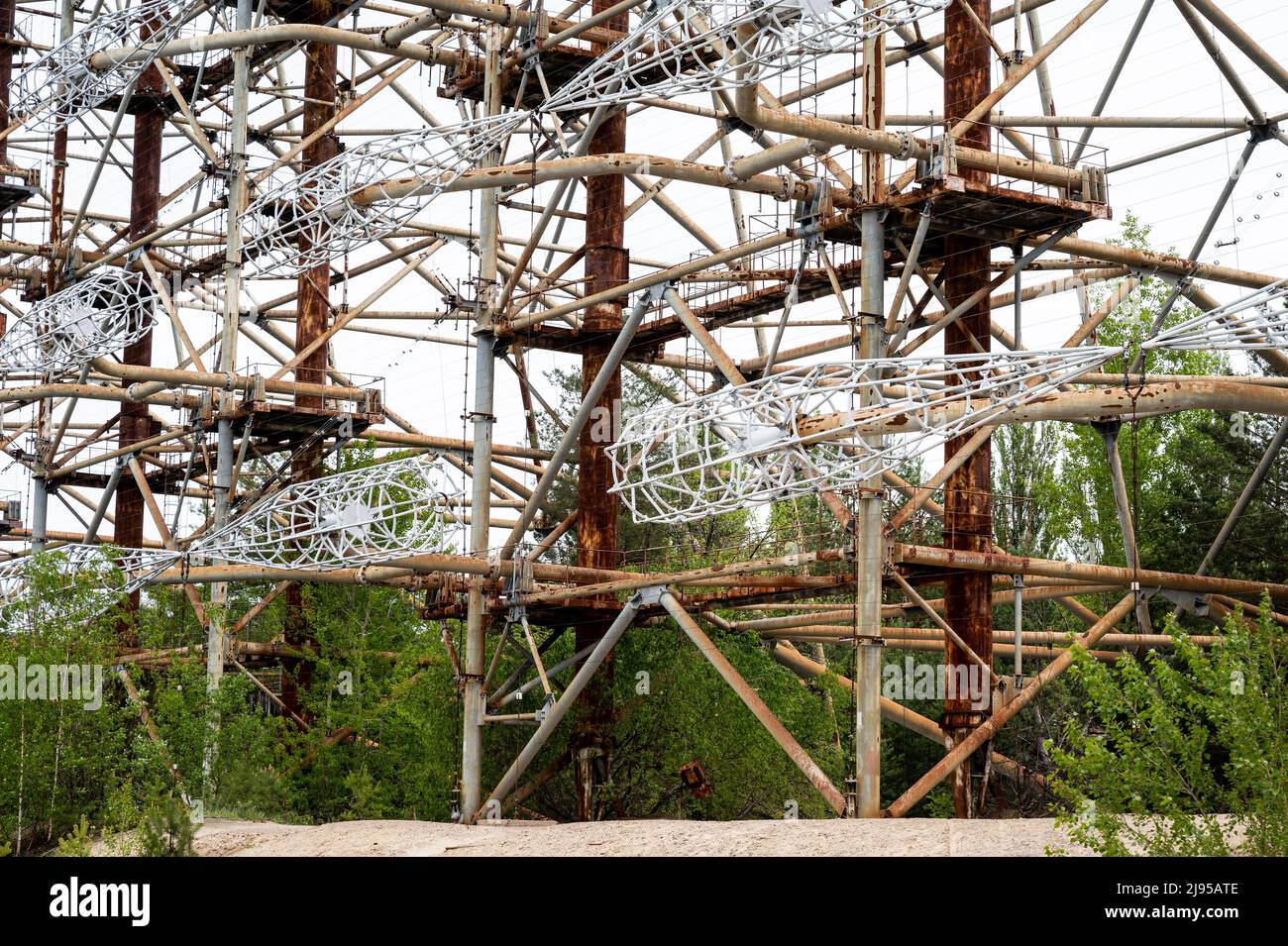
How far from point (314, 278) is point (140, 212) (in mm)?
6981

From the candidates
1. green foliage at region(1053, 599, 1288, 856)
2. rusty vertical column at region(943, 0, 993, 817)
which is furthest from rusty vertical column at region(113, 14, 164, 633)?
green foliage at region(1053, 599, 1288, 856)

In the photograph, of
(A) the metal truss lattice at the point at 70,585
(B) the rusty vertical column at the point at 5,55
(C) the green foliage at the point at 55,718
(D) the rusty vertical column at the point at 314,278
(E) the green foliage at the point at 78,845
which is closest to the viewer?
(E) the green foliage at the point at 78,845

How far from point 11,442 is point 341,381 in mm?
9337

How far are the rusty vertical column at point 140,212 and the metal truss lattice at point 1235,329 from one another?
33.1 metres

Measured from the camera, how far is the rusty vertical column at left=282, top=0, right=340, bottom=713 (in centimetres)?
4159

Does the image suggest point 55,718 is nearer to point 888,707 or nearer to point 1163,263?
point 888,707

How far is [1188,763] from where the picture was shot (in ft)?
65.3

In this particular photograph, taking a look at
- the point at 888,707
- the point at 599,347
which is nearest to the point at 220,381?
the point at 599,347

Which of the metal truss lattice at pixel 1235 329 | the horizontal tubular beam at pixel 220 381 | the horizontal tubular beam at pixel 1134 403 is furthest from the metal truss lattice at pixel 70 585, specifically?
the metal truss lattice at pixel 1235 329

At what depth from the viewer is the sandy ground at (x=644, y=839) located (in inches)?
930

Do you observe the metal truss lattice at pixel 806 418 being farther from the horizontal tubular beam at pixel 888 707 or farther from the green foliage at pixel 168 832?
the horizontal tubular beam at pixel 888 707

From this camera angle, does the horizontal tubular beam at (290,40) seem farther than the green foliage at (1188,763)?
Yes
